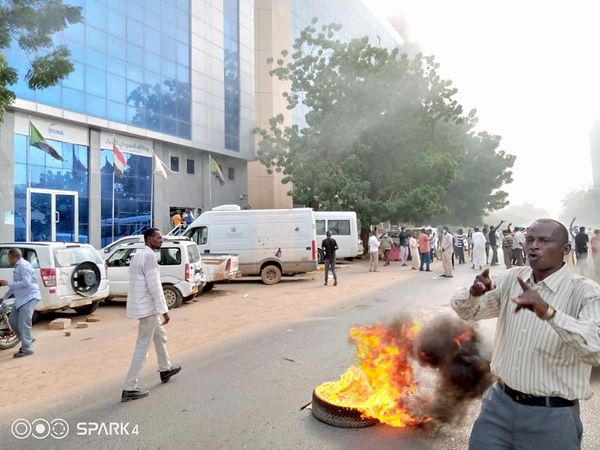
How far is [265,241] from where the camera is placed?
51.6 ft

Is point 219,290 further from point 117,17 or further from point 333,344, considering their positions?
point 117,17

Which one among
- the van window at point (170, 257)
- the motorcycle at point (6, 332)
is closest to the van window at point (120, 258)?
the van window at point (170, 257)

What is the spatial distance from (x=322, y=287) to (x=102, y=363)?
8554 mm

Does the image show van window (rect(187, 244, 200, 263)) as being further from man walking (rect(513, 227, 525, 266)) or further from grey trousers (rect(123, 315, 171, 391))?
man walking (rect(513, 227, 525, 266))

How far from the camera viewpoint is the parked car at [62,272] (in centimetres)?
902

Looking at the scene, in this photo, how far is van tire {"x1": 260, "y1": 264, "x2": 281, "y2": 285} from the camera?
1564 centimetres

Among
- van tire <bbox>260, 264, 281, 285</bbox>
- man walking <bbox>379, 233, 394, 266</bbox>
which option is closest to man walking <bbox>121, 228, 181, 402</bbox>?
van tire <bbox>260, 264, 281, 285</bbox>

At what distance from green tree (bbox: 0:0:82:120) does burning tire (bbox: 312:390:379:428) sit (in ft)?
26.7

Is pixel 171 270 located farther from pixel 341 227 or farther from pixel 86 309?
pixel 341 227

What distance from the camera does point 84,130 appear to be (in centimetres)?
2181

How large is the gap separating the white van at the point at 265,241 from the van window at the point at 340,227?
638 cm

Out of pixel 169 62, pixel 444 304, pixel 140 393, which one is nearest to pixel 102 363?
pixel 140 393

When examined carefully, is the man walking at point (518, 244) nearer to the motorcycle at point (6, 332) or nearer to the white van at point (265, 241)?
the white van at point (265, 241)

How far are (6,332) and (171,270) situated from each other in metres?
4.29
